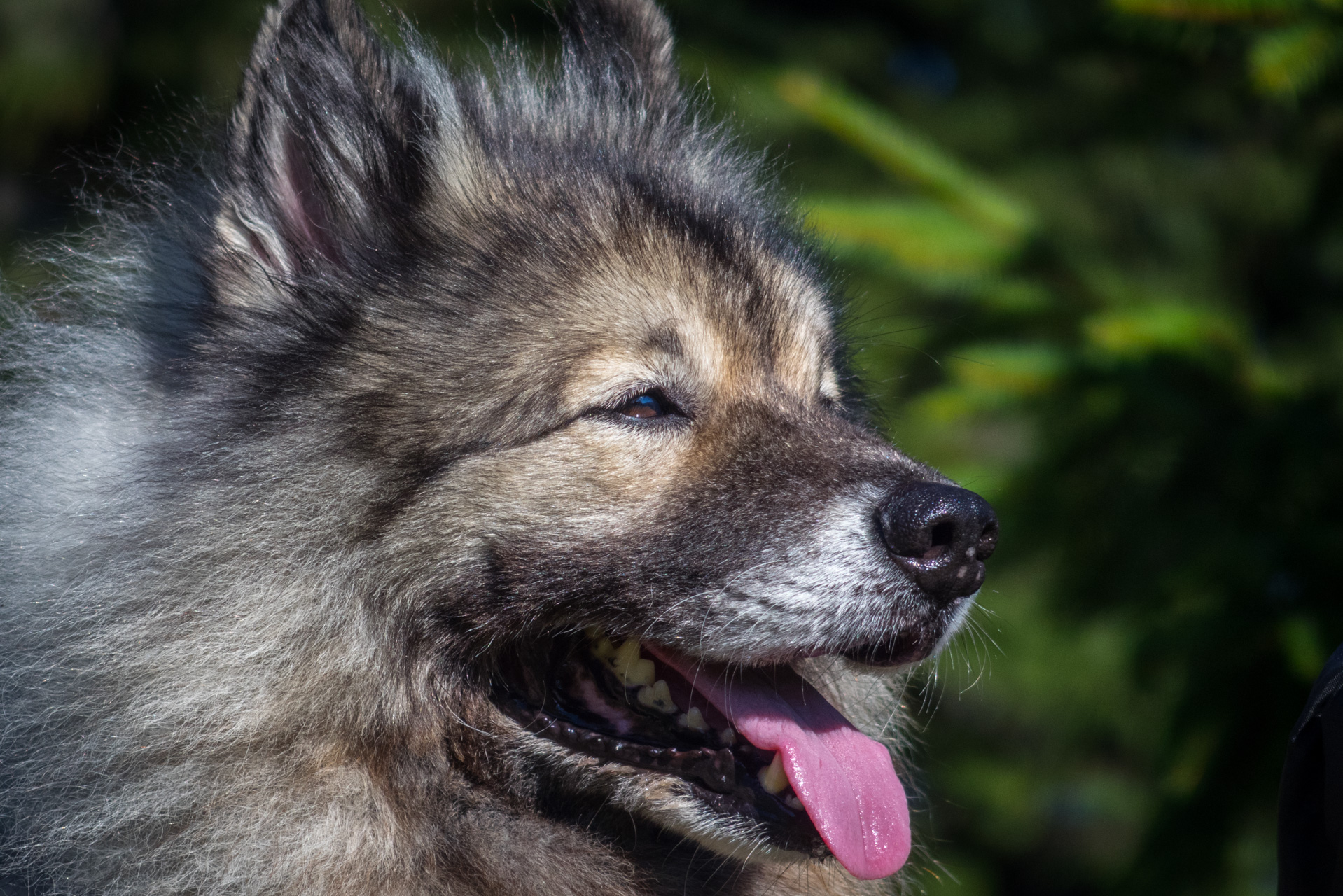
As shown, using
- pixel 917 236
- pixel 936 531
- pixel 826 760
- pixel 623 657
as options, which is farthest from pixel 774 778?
pixel 917 236

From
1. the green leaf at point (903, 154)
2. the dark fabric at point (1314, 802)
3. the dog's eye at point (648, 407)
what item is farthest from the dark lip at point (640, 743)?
the green leaf at point (903, 154)

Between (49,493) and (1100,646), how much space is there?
549 centimetres

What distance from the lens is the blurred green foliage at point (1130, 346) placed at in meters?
3.72

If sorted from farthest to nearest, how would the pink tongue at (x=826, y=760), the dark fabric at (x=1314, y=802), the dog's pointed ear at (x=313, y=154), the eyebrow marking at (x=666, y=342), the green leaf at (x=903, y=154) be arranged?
1. the green leaf at (x=903, y=154)
2. the eyebrow marking at (x=666, y=342)
3. the dog's pointed ear at (x=313, y=154)
4. the pink tongue at (x=826, y=760)
5. the dark fabric at (x=1314, y=802)

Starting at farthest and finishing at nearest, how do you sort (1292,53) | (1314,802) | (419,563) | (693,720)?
1. (1292,53)
2. (693,720)
3. (419,563)
4. (1314,802)

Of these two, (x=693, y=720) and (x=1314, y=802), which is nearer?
(x=1314, y=802)

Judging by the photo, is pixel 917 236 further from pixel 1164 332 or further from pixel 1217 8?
pixel 1217 8

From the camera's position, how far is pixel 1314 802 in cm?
184

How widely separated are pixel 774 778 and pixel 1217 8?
92.9 inches

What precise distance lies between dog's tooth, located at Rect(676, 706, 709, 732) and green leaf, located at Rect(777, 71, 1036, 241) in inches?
87.8

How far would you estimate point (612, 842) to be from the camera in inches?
105

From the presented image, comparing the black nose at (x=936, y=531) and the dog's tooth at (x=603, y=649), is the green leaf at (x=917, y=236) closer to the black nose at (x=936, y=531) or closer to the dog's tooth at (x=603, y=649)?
the black nose at (x=936, y=531)

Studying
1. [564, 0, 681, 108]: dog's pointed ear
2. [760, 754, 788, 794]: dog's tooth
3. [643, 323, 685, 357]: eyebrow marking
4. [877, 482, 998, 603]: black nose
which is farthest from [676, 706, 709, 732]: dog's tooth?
[564, 0, 681, 108]: dog's pointed ear

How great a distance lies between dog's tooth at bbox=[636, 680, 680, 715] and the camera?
2.65 m
